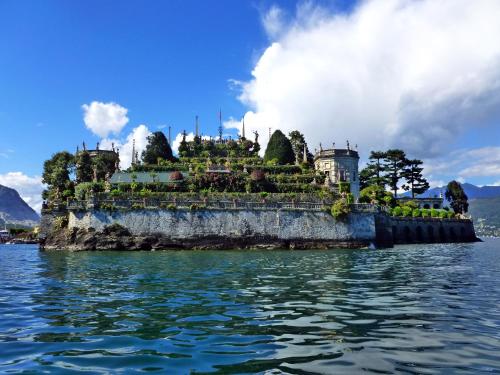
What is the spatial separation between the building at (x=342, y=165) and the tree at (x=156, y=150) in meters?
32.2

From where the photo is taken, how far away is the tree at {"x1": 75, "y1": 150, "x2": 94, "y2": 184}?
79613 millimetres

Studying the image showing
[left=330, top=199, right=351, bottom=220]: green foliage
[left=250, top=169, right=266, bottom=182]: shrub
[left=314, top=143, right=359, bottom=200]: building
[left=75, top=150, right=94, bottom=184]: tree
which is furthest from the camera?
[left=314, top=143, right=359, bottom=200]: building

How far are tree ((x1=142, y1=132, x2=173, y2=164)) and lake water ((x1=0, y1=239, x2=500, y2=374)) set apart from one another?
6849cm

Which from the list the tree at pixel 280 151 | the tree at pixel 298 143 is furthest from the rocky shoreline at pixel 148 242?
the tree at pixel 298 143

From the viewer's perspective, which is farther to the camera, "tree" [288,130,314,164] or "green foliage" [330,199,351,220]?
"tree" [288,130,314,164]

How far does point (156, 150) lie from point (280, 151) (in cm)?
2571

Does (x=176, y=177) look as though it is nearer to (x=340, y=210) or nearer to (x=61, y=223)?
(x=61, y=223)

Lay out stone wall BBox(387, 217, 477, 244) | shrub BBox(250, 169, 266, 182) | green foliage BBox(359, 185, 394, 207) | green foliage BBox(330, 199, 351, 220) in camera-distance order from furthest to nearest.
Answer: stone wall BBox(387, 217, 477, 244) < shrub BBox(250, 169, 266, 182) < green foliage BBox(359, 185, 394, 207) < green foliage BBox(330, 199, 351, 220)

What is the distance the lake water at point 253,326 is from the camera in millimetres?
7992

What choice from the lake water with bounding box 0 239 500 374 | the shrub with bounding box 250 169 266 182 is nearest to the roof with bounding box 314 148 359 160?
the shrub with bounding box 250 169 266 182

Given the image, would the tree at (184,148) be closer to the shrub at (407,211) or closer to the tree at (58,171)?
the tree at (58,171)

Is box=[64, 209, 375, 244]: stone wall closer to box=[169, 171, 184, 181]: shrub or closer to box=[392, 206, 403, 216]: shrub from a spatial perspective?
box=[169, 171, 184, 181]: shrub

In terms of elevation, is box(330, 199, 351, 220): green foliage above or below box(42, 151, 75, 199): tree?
below

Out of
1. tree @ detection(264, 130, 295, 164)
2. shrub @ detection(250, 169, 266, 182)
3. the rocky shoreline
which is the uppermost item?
tree @ detection(264, 130, 295, 164)
